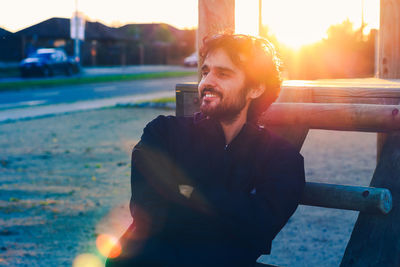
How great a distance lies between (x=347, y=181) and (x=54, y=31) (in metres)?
48.5

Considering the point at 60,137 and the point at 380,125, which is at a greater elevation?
the point at 380,125

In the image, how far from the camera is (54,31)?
170 ft

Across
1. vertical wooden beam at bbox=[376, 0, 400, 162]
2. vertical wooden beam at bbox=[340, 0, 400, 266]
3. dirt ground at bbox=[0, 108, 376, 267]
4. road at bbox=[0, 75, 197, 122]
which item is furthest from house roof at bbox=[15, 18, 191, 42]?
vertical wooden beam at bbox=[340, 0, 400, 266]

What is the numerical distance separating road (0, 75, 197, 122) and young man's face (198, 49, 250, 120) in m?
11.1

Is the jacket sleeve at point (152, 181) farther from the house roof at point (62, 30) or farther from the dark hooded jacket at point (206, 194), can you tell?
the house roof at point (62, 30)

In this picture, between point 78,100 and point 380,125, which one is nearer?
point 380,125

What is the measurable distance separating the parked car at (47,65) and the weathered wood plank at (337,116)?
92.3 ft

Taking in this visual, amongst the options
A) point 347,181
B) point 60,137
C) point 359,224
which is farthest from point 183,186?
point 60,137

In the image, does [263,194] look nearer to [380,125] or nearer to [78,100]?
[380,125]

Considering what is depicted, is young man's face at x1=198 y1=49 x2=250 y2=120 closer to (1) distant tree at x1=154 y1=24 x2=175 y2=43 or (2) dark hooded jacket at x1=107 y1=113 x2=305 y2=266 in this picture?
(2) dark hooded jacket at x1=107 y1=113 x2=305 y2=266

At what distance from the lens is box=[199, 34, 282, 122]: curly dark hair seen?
2355 millimetres

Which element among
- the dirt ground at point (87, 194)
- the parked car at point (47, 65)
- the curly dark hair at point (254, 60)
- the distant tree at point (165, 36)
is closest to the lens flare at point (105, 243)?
the dirt ground at point (87, 194)

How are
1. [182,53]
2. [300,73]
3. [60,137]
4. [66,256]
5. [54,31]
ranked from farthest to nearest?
[182,53] → [54,31] → [300,73] → [60,137] → [66,256]

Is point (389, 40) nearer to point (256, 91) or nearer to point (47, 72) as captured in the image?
point (256, 91)
